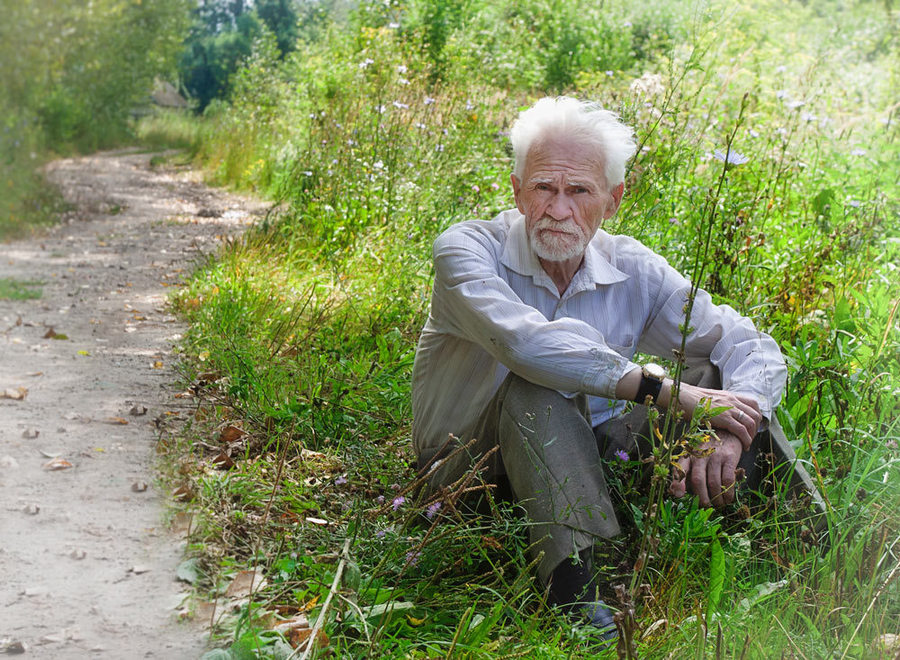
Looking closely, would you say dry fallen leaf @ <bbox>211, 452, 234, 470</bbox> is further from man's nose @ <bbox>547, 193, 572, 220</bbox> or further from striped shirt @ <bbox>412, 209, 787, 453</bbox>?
man's nose @ <bbox>547, 193, 572, 220</bbox>

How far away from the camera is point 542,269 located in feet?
10.1

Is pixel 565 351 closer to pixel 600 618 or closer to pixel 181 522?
pixel 600 618

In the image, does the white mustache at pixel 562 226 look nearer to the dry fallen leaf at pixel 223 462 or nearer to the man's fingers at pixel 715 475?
the man's fingers at pixel 715 475

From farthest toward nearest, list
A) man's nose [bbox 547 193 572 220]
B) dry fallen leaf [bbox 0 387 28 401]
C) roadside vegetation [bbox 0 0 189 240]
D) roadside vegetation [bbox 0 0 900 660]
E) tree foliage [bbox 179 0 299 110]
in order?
tree foliage [bbox 179 0 299 110] < roadside vegetation [bbox 0 0 189 240] < dry fallen leaf [bbox 0 387 28 401] < man's nose [bbox 547 193 572 220] < roadside vegetation [bbox 0 0 900 660]

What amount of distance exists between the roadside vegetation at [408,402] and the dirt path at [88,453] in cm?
17

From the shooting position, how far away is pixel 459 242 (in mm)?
2975

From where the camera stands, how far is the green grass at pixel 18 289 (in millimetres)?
6500

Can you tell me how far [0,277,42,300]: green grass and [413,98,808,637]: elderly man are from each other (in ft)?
14.6

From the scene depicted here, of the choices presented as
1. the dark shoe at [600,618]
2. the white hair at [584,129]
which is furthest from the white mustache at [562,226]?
the dark shoe at [600,618]

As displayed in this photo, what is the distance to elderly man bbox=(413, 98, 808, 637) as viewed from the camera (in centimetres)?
254

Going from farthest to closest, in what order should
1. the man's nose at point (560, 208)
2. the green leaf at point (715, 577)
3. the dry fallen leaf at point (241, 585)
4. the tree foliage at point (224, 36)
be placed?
1. the tree foliage at point (224, 36)
2. the man's nose at point (560, 208)
3. the dry fallen leaf at point (241, 585)
4. the green leaf at point (715, 577)

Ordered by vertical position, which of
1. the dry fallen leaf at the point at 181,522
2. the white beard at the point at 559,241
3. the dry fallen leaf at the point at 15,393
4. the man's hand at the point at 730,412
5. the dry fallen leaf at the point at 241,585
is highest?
the white beard at the point at 559,241

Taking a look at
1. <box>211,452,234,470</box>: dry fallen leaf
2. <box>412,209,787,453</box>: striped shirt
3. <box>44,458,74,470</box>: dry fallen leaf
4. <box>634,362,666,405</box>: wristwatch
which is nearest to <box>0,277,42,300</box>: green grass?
<box>44,458,74,470</box>: dry fallen leaf

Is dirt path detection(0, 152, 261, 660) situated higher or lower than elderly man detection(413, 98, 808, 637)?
lower
